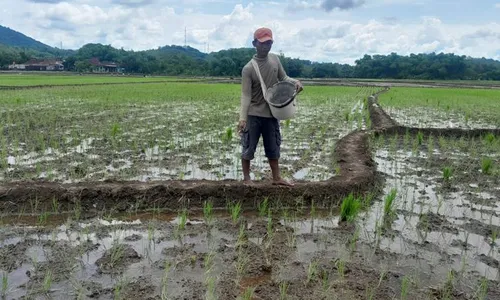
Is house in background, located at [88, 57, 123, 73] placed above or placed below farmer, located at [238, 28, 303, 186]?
above

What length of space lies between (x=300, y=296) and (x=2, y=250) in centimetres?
220

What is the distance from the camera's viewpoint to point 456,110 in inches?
539

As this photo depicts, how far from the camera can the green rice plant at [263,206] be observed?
4.04 meters

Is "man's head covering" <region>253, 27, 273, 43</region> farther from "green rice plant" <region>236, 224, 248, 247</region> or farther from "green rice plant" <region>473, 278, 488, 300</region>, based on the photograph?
"green rice plant" <region>473, 278, 488, 300</region>

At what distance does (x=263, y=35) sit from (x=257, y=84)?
48 centimetres

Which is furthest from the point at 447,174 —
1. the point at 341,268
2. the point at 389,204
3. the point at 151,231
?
the point at 151,231

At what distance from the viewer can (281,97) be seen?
4203 millimetres

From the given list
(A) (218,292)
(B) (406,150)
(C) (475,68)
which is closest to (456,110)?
(B) (406,150)

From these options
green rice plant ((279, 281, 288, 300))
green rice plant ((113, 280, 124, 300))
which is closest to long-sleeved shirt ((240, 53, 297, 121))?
green rice plant ((279, 281, 288, 300))

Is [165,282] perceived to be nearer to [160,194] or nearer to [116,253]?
[116,253]

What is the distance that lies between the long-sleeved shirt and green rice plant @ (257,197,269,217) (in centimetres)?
85

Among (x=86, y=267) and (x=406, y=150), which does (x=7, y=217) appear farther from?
(x=406, y=150)

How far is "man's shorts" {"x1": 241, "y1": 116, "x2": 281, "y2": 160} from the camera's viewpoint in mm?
4363

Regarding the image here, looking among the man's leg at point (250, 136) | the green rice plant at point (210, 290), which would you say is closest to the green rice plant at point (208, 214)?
the man's leg at point (250, 136)
